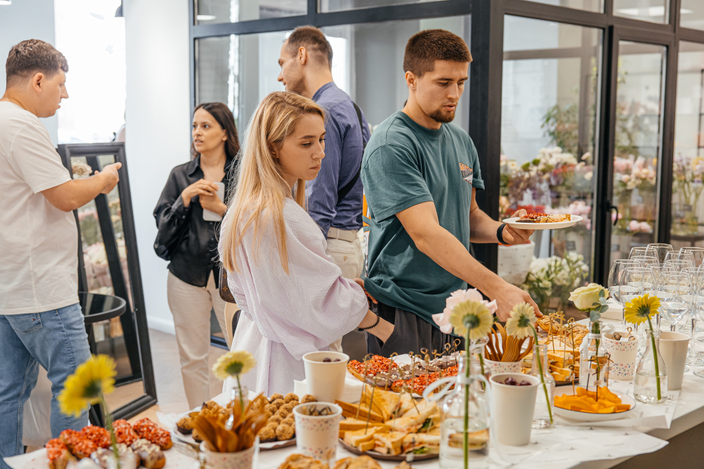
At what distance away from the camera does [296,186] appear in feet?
6.82

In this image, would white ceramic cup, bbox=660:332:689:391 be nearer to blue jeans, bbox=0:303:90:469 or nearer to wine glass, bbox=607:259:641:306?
wine glass, bbox=607:259:641:306

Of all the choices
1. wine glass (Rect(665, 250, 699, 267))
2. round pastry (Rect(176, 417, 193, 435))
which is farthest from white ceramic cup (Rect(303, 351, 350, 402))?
wine glass (Rect(665, 250, 699, 267))

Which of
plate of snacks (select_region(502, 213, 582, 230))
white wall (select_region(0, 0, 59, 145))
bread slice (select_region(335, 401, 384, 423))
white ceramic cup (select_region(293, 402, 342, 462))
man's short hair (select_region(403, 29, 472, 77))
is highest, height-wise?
white wall (select_region(0, 0, 59, 145))

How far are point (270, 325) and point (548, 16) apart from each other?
2.75 meters

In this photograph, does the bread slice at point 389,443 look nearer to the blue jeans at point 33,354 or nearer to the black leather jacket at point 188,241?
the blue jeans at point 33,354

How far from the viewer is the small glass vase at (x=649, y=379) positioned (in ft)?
4.89

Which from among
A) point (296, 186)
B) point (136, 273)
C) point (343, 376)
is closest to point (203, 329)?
point (136, 273)

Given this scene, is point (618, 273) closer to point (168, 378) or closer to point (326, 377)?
point (326, 377)

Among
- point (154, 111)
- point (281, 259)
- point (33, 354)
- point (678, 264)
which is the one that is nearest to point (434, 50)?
point (281, 259)

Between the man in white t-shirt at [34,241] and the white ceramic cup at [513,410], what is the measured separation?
1.83 m

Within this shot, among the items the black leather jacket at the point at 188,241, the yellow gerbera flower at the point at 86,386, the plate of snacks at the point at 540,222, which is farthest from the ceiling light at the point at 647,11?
the yellow gerbera flower at the point at 86,386

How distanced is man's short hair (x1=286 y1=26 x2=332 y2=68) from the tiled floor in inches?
72.3

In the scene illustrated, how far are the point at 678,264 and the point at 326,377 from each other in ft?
4.31

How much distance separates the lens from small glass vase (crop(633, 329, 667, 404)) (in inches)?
58.7
